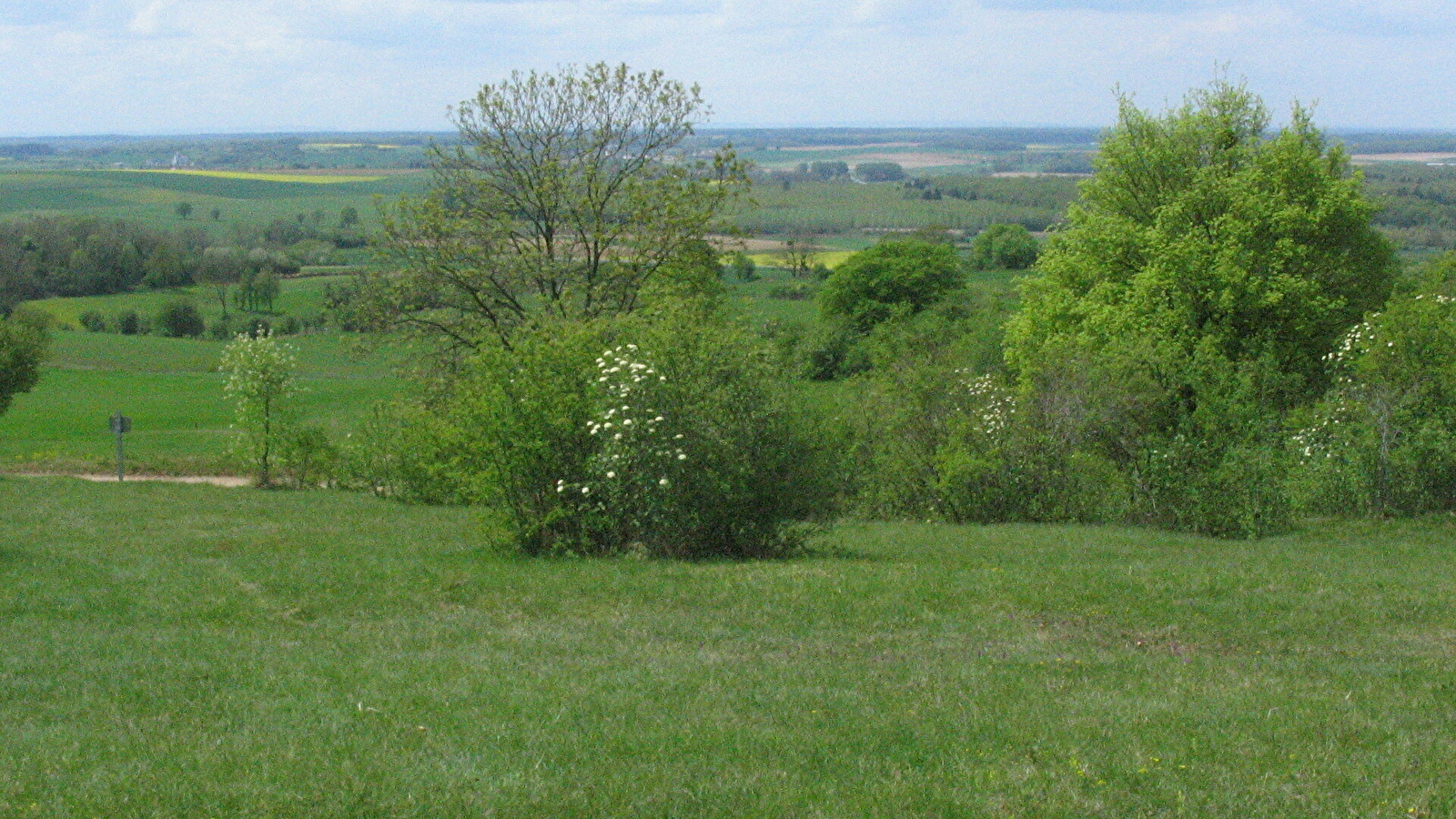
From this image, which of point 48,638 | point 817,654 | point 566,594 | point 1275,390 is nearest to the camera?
point 817,654

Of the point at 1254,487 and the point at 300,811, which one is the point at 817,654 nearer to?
the point at 300,811

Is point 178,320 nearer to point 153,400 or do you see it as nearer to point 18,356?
point 153,400

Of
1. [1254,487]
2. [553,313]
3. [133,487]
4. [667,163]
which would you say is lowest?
[133,487]

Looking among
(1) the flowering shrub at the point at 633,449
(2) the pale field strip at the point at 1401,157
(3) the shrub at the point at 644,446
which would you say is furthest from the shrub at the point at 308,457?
(2) the pale field strip at the point at 1401,157

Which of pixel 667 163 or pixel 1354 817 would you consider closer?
pixel 1354 817

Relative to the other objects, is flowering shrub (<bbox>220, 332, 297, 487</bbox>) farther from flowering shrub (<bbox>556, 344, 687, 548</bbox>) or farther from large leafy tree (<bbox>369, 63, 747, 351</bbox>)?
flowering shrub (<bbox>556, 344, 687, 548</bbox>)

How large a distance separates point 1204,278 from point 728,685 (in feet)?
90.2

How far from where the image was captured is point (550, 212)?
33.5 metres

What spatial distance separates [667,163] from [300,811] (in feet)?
97.5

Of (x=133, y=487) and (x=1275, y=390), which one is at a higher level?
(x=1275, y=390)

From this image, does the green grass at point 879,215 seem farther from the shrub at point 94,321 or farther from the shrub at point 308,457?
the shrub at point 308,457

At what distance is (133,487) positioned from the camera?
32812mm

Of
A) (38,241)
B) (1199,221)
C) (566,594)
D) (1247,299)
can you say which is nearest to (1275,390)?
(1247,299)

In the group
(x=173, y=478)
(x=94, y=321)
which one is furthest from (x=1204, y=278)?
(x=94, y=321)
